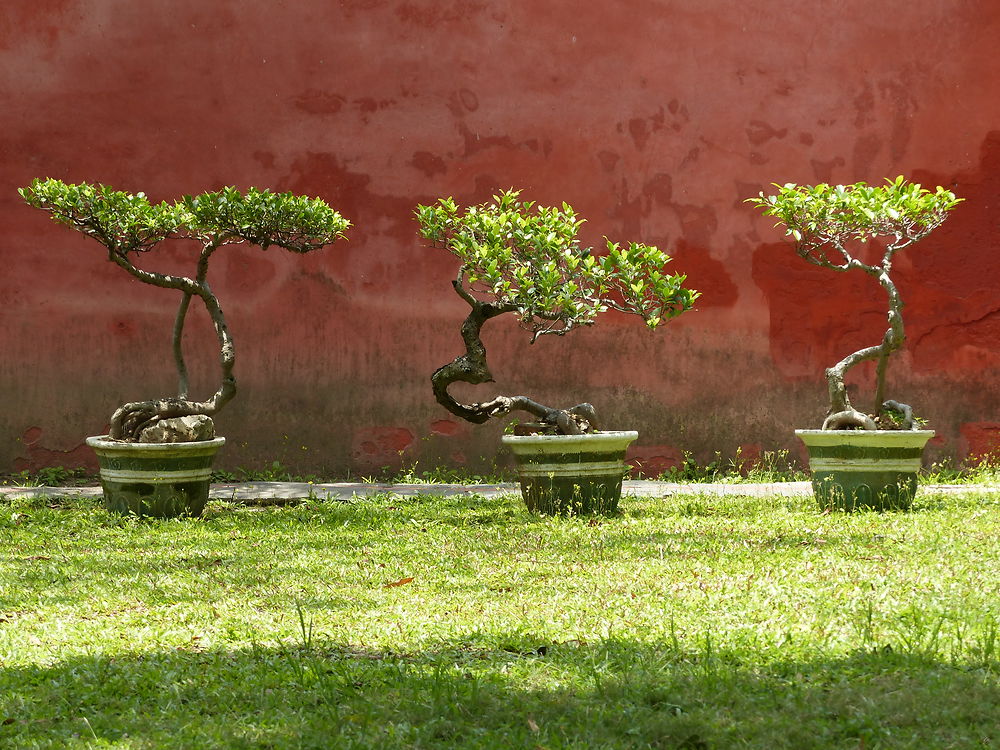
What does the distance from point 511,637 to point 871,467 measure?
2842 millimetres

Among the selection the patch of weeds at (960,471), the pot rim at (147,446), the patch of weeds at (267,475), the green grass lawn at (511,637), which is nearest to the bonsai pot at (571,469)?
the green grass lawn at (511,637)

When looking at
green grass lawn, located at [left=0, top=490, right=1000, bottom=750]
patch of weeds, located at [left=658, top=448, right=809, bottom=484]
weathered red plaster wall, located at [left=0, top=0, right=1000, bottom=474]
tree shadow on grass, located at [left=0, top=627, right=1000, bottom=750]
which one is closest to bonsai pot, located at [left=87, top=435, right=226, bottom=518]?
green grass lawn, located at [left=0, top=490, right=1000, bottom=750]

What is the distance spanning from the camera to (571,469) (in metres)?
5.02

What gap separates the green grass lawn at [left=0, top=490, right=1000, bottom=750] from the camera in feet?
6.91

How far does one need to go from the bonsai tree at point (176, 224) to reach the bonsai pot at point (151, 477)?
96mm

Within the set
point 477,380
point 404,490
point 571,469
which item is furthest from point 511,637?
point 404,490

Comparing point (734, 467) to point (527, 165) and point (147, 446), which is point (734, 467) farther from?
point (147, 446)

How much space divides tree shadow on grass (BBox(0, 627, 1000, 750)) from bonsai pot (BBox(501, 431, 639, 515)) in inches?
92.5

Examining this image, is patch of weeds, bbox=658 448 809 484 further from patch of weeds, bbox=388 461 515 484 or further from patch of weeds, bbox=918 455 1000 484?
patch of weeds, bbox=388 461 515 484

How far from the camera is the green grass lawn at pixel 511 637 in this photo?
211 cm

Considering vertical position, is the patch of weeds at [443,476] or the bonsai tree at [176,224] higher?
the bonsai tree at [176,224]

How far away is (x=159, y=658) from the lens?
2.63 meters

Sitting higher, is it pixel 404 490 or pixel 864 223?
pixel 864 223

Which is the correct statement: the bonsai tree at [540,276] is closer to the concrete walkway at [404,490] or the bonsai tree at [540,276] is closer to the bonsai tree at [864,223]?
the bonsai tree at [864,223]
